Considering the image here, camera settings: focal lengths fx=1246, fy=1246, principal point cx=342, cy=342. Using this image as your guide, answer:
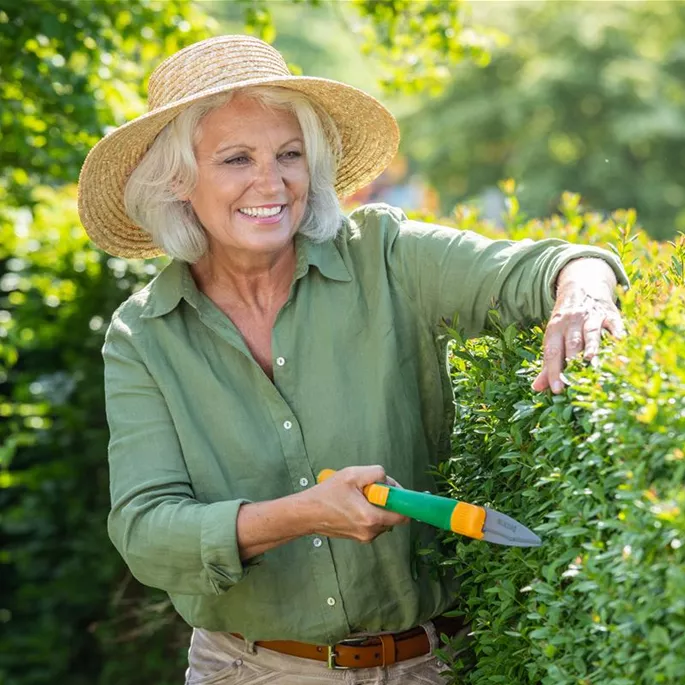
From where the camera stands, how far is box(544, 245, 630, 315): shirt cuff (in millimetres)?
2432

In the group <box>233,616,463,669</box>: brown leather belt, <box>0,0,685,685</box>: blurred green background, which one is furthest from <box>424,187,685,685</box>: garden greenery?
<box>0,0,685,685</box>: blurred green background

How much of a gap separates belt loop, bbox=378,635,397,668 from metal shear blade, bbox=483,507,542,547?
63 centimetres

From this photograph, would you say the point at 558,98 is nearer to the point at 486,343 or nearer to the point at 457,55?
the point at 457,55

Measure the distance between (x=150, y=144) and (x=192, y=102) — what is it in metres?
0.23

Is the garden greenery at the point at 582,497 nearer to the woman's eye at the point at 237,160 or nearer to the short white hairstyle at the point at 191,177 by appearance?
the short white hairstyle at the point at 191,177

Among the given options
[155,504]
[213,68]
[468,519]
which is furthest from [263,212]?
[468,519]

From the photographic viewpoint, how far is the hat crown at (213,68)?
2.77 m

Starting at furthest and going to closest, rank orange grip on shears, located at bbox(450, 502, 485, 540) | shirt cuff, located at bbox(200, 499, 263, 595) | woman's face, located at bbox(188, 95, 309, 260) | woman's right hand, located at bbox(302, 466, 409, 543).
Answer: woman's face, located at bbox(188, 95, 309, 260) < shirt cuff, located at bbox(200, 499, 263, 595) < woman's right hand, located at bbox(302, 466, 409, 543) < orange grip on shears, located at bbox(450, 502, 485, 540)

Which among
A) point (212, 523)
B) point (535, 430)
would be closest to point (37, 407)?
point (212, 523)

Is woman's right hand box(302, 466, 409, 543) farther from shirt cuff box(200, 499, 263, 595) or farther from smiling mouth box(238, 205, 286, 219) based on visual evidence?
smiling mouth box(238, 205, 286, 219)

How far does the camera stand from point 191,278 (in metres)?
2.86

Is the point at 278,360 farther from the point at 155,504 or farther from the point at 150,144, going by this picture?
the point at 150,144

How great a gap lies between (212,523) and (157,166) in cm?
92

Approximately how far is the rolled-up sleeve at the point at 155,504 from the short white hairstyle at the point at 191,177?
262 mm
